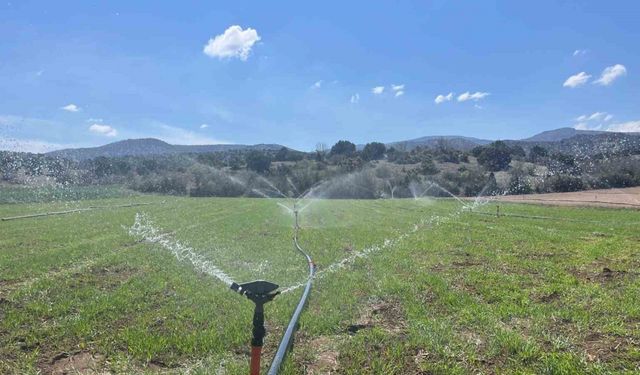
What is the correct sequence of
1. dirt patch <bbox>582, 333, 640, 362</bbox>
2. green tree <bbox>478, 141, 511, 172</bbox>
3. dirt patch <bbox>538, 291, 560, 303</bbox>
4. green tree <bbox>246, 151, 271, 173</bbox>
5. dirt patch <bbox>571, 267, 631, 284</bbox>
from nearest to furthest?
dirt patch <bbox>582, 333, 640, 362</bbox>, dirt patch <bbox>538, 291, 560, 303</bbox>, dirt patch <bbox>571, 267, 631, 284</bbox>, green tree <bbox>478, 141, 511, 172</bbox>, green tree <bbox>246, 151, 271, 173</bbox>

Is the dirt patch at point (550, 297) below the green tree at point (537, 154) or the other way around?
below

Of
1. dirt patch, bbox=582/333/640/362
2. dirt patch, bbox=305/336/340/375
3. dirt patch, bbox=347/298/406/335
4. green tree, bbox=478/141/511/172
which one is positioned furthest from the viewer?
green tree, bbox=478/141/511/172

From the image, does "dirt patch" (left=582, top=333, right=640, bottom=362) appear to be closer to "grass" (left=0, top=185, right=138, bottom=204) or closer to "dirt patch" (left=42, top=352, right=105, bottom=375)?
"dirt patch" (left=42, top=352, right=105, bottom=375)

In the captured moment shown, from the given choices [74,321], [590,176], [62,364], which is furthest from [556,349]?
[590,176]

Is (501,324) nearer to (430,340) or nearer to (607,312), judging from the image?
(430,340)

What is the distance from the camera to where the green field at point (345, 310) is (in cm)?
616

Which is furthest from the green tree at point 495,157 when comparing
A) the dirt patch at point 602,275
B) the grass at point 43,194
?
the dirt patch at point 602,275

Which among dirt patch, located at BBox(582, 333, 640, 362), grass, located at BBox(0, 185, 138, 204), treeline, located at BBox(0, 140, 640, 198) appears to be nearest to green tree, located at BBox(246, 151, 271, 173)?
treeline, located at BBox(0, 140, 640, 198)

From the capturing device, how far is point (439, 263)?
13.5m

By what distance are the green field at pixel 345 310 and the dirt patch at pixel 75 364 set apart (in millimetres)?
28

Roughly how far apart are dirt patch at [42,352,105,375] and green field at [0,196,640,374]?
3 cm

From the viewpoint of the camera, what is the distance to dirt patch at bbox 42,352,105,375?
5.96m

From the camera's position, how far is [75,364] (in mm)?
6188

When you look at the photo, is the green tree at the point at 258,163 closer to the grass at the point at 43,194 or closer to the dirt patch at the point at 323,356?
the grass at the point at 43,194
